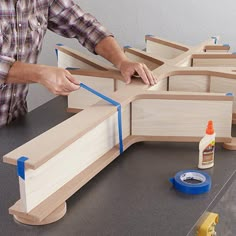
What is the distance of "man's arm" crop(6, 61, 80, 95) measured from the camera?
159cm

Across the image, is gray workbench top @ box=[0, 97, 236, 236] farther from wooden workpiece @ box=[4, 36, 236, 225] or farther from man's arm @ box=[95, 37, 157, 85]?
man's arm @ box=[95, 37, 157, 85]

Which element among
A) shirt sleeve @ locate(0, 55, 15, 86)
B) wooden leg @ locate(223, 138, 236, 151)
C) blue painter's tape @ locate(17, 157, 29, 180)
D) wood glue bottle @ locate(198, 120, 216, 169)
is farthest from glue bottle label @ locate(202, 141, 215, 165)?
shirt sleeve @ locate(0, 55, 15, 86)

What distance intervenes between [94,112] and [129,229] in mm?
451

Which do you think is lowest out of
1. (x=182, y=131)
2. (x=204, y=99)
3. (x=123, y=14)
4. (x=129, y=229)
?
(x=129, y=229)

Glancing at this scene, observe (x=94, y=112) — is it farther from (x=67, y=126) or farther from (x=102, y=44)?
(x=102, y=44)

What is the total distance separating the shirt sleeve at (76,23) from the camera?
84.8 inches

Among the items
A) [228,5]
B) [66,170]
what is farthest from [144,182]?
[228,5]

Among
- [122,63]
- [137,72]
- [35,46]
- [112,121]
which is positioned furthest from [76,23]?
[112,121]

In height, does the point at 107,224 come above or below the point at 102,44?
below

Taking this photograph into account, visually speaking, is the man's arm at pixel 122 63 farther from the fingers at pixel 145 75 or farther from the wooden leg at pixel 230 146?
the wooden leg at pixel 230 146

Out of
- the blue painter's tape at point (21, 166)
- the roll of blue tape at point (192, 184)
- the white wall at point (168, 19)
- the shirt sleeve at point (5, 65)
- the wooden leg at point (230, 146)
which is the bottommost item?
the roll of blue tape at point (192, 184)

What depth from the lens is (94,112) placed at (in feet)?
4.98

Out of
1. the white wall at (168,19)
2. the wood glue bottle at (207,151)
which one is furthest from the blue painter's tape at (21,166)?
the white wall at (168,19)

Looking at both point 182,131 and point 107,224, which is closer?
point 107,224
